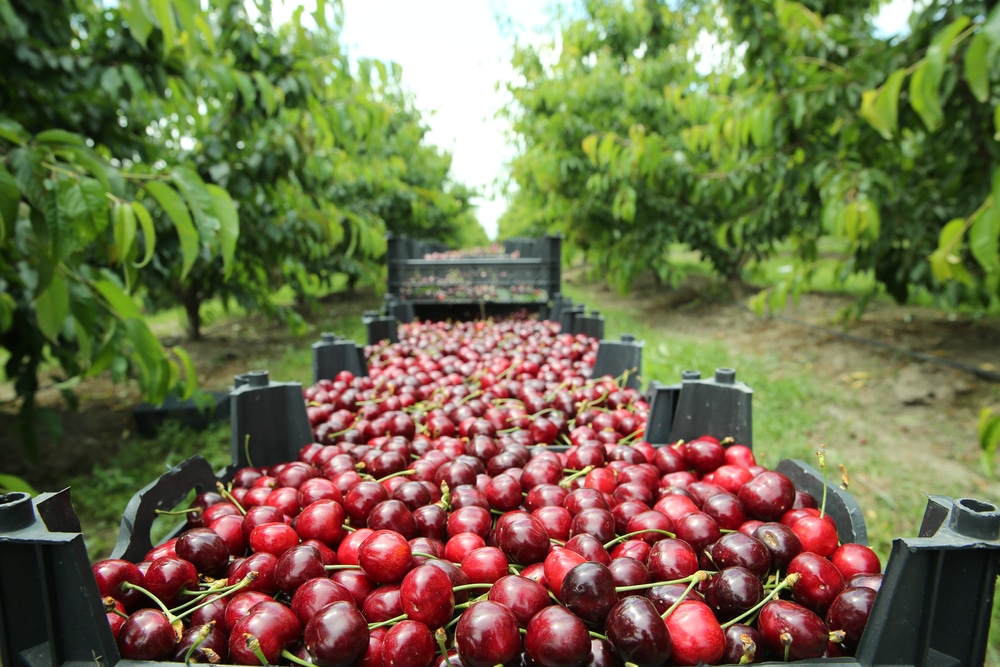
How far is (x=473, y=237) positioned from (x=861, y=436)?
1452 inches

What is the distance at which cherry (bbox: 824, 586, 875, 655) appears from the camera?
0.80 m

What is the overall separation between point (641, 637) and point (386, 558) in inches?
17.2

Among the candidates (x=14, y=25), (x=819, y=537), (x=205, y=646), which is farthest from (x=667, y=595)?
(x=14, y=25)

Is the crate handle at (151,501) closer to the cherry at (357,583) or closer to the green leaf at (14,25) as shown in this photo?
the cherry at (357,583)

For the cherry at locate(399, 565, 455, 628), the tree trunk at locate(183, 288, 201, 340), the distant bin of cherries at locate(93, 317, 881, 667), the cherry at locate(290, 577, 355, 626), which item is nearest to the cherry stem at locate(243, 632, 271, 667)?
the distant bin of cherries at locate(93, 317, 881, 667)

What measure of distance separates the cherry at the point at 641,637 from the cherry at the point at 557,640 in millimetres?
45

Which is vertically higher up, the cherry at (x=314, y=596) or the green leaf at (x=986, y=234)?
the green leaf at (x=986, y=234)

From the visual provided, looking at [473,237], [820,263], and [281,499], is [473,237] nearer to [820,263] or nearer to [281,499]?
[820,263]

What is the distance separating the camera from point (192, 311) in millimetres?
7820

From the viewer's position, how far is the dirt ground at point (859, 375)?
13.1 feet

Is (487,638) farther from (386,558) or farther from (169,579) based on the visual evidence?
(169,579)

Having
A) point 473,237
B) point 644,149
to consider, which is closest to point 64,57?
point 644,149

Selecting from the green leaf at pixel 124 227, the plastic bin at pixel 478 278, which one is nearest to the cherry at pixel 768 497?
the green leaf at pixel 124 227

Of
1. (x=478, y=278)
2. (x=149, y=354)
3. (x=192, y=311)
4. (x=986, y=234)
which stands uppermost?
(x=986, y=234)
